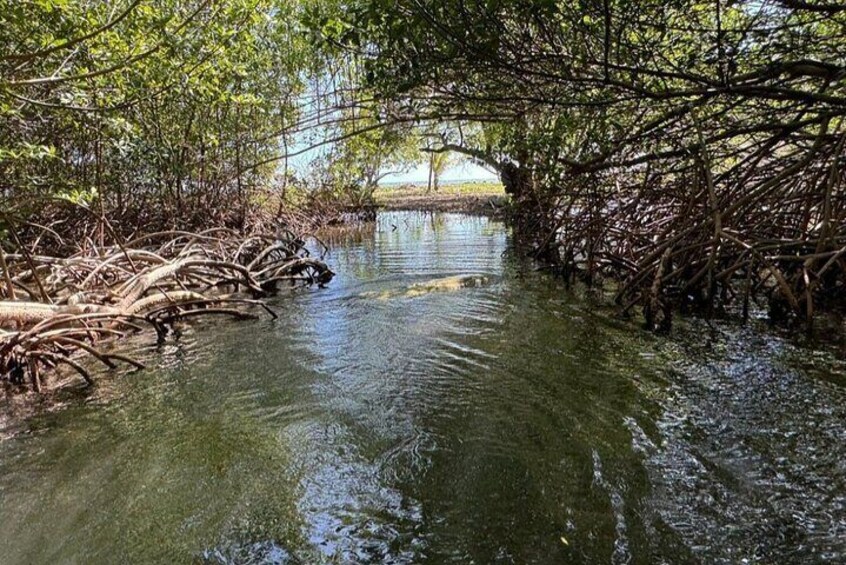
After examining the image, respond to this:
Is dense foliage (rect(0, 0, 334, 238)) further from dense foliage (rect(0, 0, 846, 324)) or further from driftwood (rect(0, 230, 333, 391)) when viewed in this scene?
driftwood (rect(0, 230, 333, 391))

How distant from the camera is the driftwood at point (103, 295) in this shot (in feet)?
15.8

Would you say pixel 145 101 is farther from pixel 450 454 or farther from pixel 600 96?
pixel 450 454

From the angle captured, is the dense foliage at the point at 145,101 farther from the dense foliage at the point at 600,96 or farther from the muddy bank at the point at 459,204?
the muddy bank at the point at 459,204

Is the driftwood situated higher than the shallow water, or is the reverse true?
the driftwood

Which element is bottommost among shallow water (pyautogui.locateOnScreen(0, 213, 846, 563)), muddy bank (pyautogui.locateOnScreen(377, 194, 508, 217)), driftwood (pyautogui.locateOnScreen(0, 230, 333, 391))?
shallow water (pyautogui.locateOnScreen(0, 213, 846, 563))

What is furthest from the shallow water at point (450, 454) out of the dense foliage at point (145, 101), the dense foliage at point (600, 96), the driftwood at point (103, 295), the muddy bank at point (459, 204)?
the muddy bank at point (459, 204)

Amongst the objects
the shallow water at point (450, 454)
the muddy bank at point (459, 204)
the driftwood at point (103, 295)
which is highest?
the muddy bank at point (459, 204)

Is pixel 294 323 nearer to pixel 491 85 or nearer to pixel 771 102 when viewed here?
pixel 491 85

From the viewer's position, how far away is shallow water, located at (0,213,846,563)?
2580 millimetres

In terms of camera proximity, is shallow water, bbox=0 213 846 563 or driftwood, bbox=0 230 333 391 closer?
shallow water, bbox=0 213 846 563

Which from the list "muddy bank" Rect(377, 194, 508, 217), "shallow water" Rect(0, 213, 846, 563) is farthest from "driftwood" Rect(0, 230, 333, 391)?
"muddy bank" Rect(377, 194, 508, 217)

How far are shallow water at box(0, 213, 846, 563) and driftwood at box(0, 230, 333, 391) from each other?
0.50 metres

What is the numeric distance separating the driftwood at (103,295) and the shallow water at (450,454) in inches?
19.6

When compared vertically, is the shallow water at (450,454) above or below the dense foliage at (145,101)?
below
